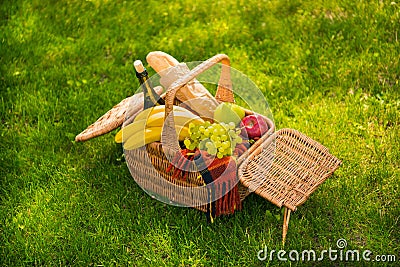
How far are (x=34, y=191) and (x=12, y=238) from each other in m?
Answer: 0.40

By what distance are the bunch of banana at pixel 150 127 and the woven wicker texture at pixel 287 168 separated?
0.42 m

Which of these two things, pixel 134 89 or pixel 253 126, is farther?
pixel 134 89

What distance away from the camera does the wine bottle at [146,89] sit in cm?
335

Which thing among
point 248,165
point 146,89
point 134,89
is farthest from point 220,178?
point 134,89

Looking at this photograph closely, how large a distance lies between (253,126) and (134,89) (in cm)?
150

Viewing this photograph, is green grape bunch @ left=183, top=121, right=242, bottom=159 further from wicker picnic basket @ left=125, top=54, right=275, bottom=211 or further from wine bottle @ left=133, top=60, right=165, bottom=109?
wine bottle @ left=133, top=60, right=165, bottom=109

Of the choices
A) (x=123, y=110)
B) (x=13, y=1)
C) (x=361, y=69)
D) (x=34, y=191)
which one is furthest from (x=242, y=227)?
(x=13, y=1)

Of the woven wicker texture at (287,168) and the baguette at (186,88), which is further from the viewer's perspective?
the baguette at (186,88)

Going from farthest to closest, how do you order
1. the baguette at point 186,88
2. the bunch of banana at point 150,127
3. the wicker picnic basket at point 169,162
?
the baguette at point 186,88 < the bunch of banana at point 150,127 < the wicker picnic basket at point 169,162

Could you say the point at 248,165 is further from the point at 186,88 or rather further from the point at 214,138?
the point at 186,88

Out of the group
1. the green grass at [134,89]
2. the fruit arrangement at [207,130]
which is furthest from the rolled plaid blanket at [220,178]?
the green grass at [134,89]

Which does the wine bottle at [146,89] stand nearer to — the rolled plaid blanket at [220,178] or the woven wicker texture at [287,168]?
the rolled plaid blanket at [220,178]

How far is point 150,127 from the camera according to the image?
3.50 m

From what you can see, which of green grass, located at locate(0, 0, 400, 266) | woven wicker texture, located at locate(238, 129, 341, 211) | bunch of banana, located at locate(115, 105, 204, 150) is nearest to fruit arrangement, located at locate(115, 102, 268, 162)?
bunch of banana, located at locate(115, 105, 204, 150)
